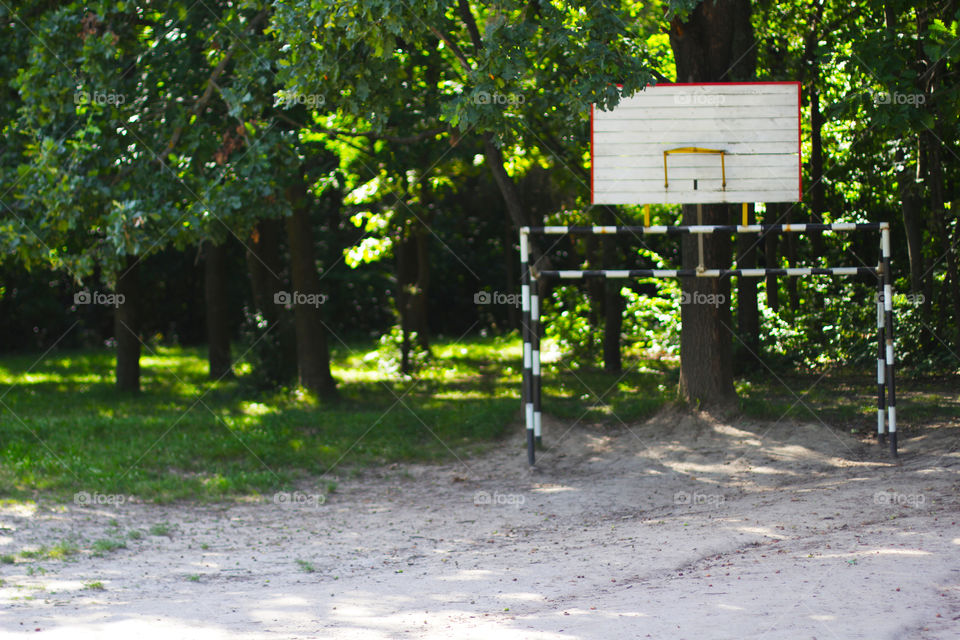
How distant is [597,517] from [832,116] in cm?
413

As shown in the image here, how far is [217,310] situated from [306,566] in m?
10.1

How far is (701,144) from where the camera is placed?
32.2 feet

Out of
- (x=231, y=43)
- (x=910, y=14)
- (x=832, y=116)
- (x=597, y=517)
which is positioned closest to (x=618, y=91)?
(x=832, y=116)

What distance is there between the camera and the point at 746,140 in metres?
9.80

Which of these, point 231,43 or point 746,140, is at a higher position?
point 231,43

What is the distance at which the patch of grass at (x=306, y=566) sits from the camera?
21.7 ft

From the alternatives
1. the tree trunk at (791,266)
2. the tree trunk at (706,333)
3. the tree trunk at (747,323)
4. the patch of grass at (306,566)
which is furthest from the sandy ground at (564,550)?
the tree trunk at (791,266)

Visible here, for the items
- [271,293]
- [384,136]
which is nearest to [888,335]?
[384,136]

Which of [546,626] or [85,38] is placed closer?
[546,626]

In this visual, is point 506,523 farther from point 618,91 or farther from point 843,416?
point 843,416
